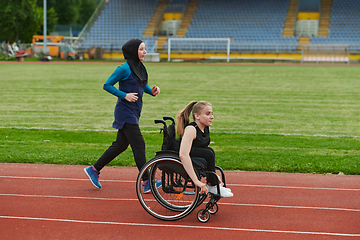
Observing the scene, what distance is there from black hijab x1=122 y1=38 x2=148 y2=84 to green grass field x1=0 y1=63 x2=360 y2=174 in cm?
232

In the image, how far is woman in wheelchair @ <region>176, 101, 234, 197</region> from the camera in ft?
13.8

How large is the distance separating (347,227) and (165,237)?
182 centimetres

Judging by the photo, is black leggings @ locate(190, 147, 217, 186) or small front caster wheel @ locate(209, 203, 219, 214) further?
small front caster wheel @ locate(209, 203, 219, 214)

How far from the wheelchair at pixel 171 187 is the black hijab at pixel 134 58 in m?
0.78

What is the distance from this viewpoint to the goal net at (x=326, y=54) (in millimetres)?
37156

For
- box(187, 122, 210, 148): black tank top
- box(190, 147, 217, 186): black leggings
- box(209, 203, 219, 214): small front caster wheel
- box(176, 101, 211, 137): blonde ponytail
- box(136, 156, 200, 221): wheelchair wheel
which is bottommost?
box(209, 203, 219, 214): small front caster wheel

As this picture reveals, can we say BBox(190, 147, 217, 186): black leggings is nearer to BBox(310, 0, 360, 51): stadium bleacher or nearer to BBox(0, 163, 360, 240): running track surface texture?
BBox(0, 163, 360, 240): running track surface texture

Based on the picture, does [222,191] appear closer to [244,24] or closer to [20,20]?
[244,24]

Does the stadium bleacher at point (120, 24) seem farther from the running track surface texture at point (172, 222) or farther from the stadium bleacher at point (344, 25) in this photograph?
the running track surface texture at point (172, 222)

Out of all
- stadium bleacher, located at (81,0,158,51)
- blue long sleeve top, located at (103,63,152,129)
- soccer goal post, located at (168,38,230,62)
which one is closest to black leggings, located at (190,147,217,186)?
blue long sleeve top, located at (103,63,152,129)

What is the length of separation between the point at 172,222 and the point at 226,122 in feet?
21.3

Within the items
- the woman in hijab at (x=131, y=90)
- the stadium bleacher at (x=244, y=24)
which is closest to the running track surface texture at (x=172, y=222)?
the woman in hijab at (x=131, y=90)

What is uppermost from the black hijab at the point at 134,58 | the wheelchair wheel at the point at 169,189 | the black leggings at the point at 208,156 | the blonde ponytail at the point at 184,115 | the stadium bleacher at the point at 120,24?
the stadium bleacher at the point at 120,24

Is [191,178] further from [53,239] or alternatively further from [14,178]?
[14,178]
